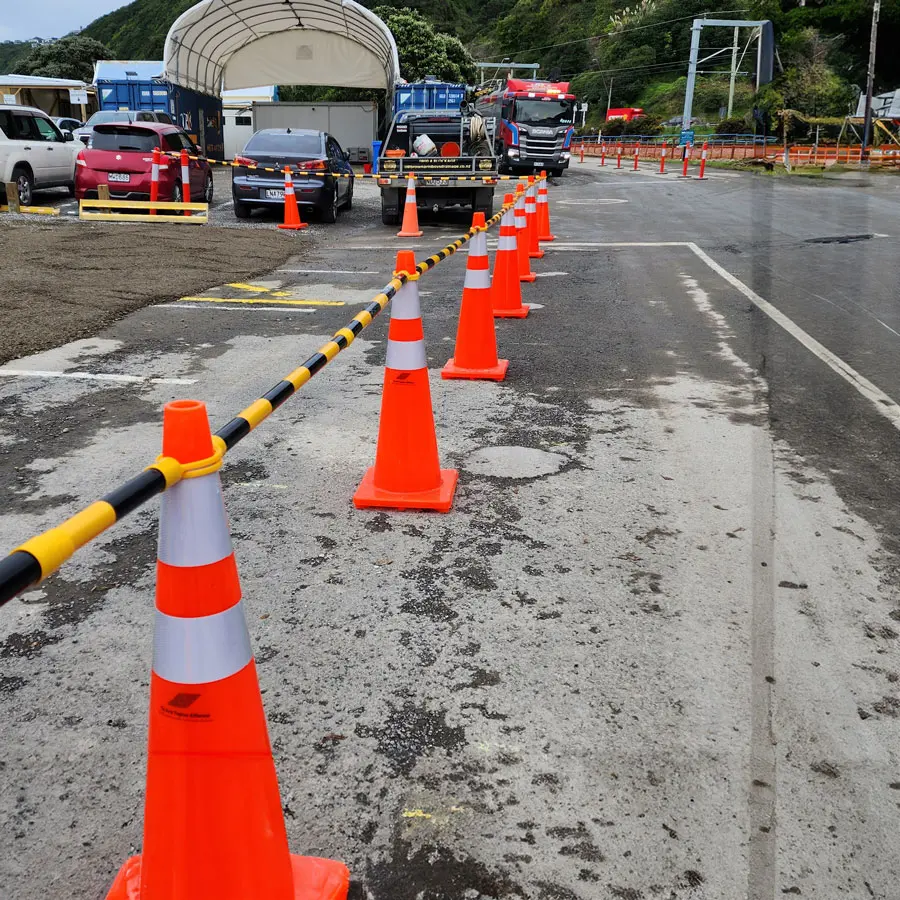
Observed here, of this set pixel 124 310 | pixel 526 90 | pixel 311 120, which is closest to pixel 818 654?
pixel 124 310

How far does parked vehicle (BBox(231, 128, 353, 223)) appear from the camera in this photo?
660 inches

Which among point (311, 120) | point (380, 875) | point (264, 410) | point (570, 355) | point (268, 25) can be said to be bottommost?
point (380, 875)

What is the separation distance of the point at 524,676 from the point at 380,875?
96 centimetres

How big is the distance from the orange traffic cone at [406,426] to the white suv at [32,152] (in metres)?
15.4

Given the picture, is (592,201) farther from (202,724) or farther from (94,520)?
(94,520)

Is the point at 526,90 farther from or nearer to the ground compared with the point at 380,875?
farther from the ground

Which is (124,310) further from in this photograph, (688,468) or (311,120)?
(311,120)

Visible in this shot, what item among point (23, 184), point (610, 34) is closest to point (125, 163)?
point (23, 184)

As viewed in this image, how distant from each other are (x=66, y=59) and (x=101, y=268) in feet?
291

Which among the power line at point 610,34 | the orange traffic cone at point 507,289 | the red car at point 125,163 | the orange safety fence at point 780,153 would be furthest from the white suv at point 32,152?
the power line at point 610,34

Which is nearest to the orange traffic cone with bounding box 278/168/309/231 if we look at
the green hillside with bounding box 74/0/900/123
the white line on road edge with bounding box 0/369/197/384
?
the white line on road edge with bounding box 0/369/197/384

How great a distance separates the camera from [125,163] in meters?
16.8

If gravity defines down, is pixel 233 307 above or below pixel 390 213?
below

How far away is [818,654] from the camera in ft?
10.4
